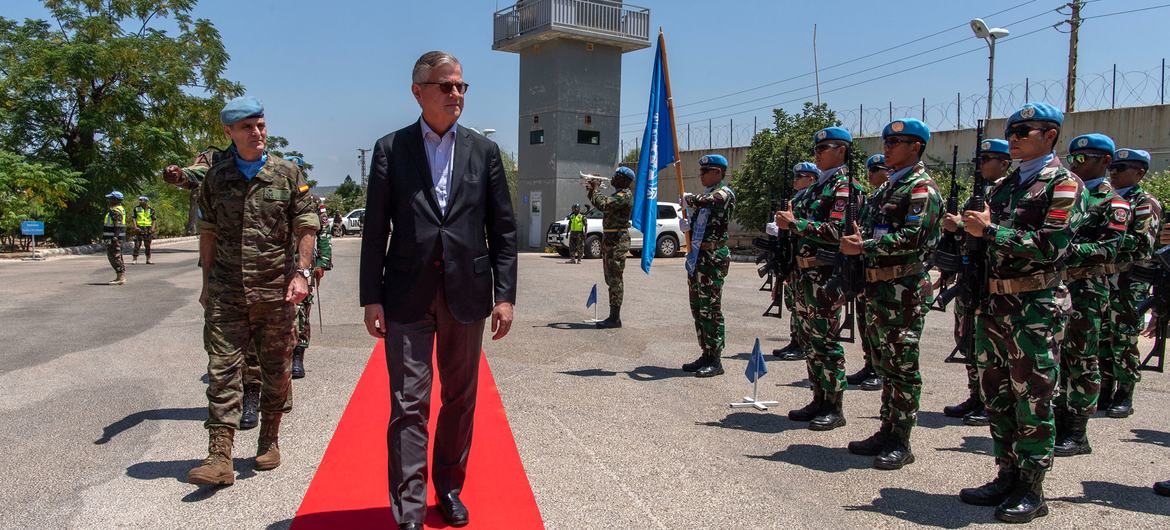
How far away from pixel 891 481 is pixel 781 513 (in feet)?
3.05

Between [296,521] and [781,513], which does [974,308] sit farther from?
[296,521]

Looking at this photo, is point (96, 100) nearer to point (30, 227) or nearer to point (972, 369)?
point (30, 227)

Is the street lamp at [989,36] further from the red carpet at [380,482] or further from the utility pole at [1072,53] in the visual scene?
the red carpet at [380,482]

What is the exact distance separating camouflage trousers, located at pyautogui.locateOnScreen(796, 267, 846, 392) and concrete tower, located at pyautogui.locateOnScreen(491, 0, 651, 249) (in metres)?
26.5

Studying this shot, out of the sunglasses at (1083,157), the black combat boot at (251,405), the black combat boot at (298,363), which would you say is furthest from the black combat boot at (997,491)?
the black combat boot at (298,363)

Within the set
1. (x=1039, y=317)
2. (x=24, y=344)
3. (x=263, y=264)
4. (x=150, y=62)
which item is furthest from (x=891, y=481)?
(x=150, y=62)

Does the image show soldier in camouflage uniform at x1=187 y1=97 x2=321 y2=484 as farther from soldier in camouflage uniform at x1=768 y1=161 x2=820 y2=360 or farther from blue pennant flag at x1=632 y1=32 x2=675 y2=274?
blue pennant flag at x1=632 y1=32 x2=675 y2=274

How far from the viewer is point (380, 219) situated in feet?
12.0

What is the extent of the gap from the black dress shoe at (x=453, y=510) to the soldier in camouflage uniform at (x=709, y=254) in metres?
3.94

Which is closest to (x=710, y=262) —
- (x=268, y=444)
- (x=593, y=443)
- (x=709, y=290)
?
(x=709, y=290)

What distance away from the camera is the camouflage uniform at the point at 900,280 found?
15.9 ft

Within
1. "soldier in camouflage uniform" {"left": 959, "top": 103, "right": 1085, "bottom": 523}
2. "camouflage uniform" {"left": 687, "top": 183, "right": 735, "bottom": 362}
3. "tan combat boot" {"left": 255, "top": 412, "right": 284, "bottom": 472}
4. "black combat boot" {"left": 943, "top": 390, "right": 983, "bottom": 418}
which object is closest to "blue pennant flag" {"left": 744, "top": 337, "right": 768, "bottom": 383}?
"camouflage uniform" {"left": 687, "top": 183, "right": 735, "bottom": 362}

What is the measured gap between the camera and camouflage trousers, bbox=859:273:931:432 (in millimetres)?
4906

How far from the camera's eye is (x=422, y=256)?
3.66 meters
